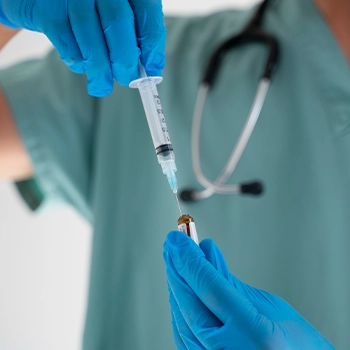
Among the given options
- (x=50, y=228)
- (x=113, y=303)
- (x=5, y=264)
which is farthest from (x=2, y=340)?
(x=113, y=303)

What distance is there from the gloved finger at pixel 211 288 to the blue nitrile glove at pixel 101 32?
239mm

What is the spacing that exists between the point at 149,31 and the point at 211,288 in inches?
13.5

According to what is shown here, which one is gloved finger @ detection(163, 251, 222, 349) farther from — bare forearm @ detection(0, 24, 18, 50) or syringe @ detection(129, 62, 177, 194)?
bare forearm @ detection(0, 24, 18, 50)

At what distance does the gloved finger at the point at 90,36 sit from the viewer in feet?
1.89

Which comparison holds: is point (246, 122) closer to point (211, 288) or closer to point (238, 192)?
point (238, 192)

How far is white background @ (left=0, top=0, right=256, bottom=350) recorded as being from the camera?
3.84ft

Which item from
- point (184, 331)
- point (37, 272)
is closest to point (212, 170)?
point (184, 331)

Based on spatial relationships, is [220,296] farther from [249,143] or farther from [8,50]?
[8,50]

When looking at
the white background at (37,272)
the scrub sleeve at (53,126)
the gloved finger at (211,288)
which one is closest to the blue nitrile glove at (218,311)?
the gloved finger at (211,288)

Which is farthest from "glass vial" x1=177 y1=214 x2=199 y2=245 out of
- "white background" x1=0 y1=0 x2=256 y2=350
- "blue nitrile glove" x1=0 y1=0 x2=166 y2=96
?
"white background" x1=0 y1=0 x2=256 y2=350

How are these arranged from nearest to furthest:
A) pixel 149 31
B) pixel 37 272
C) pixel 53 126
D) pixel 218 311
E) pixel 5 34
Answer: pixel 218 311
pixel 149 31
pixel 5 34
pixel 53 126
pixel 37 272

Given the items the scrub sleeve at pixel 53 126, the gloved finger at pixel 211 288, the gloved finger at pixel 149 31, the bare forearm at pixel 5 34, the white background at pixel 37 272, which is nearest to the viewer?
the gloved finger at pixel 211 288

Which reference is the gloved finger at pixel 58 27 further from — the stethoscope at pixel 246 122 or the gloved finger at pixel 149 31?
the stethoscope at pixel 246 122

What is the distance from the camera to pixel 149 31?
0.61 metres
